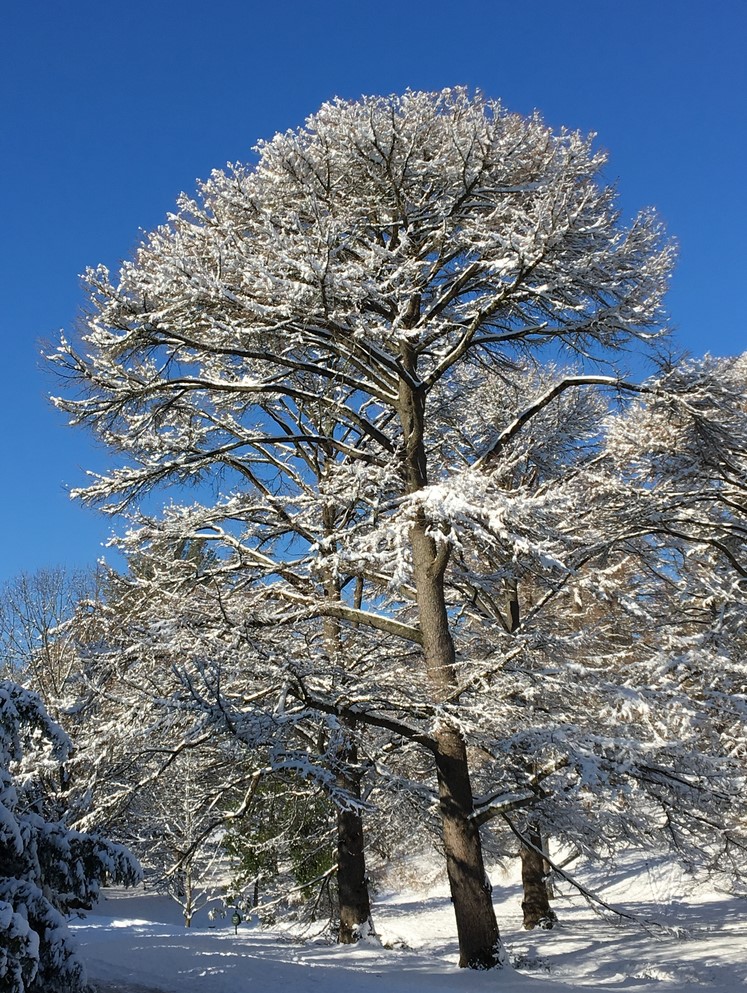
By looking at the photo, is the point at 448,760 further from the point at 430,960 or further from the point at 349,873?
the point at 349,873

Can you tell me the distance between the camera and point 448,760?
8844mm

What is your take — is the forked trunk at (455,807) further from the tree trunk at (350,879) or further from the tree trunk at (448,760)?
the tree trunk at (350,879)

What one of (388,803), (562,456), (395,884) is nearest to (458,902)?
(388,803)

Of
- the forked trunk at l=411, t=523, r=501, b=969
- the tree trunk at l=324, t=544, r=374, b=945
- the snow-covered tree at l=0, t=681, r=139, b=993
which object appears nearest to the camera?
the snow-covered tree at l=0, t=681, r=139, b=993

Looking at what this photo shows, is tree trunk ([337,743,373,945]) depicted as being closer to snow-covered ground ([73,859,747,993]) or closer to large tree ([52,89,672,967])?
snow-covered ground ([73,859,747,993])

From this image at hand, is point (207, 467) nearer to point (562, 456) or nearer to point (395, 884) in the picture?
point (562, 456)

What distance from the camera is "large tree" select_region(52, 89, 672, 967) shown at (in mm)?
8117

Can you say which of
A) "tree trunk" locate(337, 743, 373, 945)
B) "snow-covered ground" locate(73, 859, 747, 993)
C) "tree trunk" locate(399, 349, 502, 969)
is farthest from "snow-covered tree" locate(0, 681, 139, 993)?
"tree trunk" locate(337, 743, 373, 945)

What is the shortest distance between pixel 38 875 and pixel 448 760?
4738 mm

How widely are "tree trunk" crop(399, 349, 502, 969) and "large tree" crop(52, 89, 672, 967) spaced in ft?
0.07

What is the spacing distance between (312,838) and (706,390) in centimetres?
969

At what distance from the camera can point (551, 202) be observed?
23.8 ft

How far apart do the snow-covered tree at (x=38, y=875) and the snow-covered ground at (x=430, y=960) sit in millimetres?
1982

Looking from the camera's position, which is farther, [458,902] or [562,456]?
[562,456]
